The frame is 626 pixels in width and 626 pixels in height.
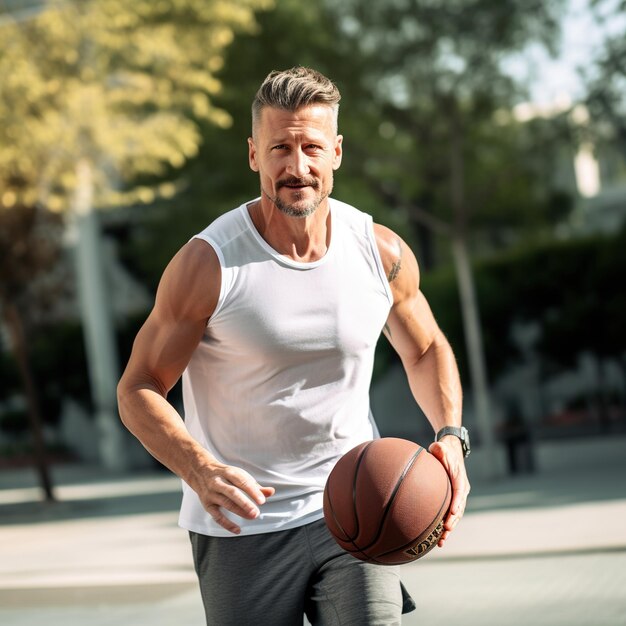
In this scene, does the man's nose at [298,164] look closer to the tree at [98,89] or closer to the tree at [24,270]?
the tree at [98,89]

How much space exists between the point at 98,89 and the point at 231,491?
15519 millimetres

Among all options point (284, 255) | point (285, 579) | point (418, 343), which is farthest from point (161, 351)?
point (418, 343)

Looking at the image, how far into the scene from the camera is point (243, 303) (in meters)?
3.29

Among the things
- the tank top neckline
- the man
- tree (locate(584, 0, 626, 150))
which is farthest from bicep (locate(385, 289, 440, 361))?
tree (locate(584, 0, 626, 150))

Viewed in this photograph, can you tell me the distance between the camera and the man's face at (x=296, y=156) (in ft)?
10.9

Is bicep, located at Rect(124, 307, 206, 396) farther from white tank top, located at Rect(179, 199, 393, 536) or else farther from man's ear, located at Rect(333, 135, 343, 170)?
man's ear, located at Rect(333, 135, 343, 170)

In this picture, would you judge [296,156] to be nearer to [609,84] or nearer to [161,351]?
[161,351]

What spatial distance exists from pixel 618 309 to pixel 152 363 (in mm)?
24024

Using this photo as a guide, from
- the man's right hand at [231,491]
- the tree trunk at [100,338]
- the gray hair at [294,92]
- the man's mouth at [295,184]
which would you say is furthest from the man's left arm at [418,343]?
the tree trunk at [100,338]

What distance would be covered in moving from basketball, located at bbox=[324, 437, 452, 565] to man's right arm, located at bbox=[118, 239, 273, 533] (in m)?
0.22

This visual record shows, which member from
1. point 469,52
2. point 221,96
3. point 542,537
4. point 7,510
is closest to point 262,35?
point 221,96

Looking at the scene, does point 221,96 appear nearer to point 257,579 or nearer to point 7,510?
point 7,510

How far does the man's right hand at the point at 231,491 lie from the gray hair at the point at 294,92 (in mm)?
953

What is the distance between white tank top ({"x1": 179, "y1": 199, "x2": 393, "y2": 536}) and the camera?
10.8 ft
